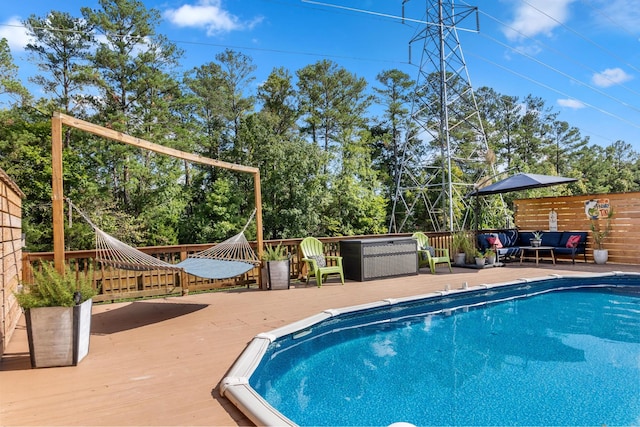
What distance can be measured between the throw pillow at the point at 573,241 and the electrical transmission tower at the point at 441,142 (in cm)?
261

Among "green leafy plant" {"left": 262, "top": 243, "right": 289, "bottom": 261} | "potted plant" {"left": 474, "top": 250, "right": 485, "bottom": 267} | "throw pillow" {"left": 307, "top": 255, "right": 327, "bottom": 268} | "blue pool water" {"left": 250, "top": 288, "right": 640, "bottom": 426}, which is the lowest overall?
"blue pool water" {"left": 250, "top": 288, "right": 640, "bottom": 426}

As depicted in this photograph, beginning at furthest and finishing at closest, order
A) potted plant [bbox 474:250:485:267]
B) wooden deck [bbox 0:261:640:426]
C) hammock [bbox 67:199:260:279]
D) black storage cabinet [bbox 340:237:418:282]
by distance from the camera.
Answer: potted plant [bbox 474:250:485:267]
black storage cabinet [bbox 340:237:418:282]
hammock [bbox 67:199:260:279]
wooden deck [bbox 0:261:640:426]

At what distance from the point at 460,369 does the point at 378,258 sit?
3641 millimetres

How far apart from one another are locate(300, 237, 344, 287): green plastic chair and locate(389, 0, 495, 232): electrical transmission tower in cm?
560

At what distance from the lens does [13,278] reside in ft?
14.0

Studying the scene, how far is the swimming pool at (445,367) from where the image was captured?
2.55 m

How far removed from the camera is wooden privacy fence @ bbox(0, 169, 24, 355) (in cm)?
353

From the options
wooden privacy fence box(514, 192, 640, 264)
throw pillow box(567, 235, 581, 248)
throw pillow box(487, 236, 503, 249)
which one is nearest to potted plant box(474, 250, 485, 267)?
throw pillow box(487, 236, 503, 249)

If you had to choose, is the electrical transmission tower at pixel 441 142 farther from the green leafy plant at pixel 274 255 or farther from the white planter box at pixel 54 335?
the white planter box at pixel 54 335

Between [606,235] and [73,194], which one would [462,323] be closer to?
[606,235]

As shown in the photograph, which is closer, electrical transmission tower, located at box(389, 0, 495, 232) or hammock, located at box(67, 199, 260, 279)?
hammock, located at box(67, 199, 260, 279)

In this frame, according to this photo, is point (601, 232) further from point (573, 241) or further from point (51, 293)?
point (51, 293)

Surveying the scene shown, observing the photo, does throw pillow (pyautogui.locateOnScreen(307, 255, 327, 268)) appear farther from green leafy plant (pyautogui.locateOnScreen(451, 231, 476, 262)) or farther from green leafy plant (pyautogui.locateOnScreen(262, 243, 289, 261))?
green leafy plant (pyautogui.locateOnScreen(451, 231, 476, 262))

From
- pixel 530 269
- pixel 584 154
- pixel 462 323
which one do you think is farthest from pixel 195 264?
pixel 584 154
